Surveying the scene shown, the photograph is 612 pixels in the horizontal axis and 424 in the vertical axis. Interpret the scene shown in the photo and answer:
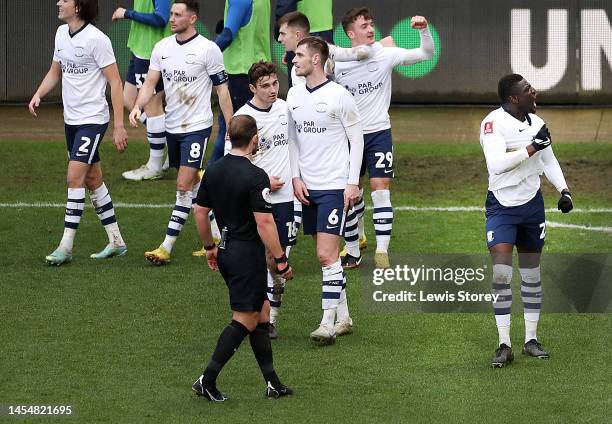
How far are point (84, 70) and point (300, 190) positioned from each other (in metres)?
3.49

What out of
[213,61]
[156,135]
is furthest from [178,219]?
[156,135]

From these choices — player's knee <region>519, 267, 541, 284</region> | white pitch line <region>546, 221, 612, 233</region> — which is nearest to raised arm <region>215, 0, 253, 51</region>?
white pitch line <region>546, 221, 612, 233</region>

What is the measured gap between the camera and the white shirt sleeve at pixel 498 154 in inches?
390

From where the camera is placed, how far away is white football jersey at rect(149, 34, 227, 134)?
13266 millimetres

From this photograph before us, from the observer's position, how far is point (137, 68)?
17078mm

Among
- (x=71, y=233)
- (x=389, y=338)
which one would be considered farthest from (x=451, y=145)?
(x=389, y=338)

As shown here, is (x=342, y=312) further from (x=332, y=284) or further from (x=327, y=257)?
(x=327, y=257)

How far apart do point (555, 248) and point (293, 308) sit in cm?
338

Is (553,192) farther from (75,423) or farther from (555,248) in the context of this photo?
(75,423)

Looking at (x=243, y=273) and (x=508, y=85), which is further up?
(x=508, y=85)

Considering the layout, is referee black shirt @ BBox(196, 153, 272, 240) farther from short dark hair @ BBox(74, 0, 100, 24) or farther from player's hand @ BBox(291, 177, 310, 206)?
short dark hair @ BBox(74, 0, 100, 24)

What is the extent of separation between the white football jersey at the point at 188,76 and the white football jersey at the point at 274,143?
94.4 inches

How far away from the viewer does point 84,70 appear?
522 inches

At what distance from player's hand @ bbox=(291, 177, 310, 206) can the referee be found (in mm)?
1519
